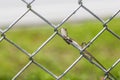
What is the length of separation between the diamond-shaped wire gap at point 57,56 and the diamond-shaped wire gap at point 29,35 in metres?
Answer: 0.16

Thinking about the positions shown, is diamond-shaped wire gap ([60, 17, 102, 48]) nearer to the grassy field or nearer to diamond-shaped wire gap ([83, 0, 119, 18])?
the grassy field

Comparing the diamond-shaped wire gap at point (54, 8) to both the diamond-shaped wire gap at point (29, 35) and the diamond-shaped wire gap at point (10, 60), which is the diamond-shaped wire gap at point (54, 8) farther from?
the diamond-shaped wire gap at point (10, 60)

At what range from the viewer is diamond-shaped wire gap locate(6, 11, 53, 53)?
21.1 ft

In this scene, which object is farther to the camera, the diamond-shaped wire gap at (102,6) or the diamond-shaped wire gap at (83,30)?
the diamond-shaped wire gap at (102,6)

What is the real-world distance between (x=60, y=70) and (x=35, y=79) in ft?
7.17

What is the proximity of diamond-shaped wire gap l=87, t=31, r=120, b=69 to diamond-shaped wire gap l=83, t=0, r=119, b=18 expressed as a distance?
2032 millimetres

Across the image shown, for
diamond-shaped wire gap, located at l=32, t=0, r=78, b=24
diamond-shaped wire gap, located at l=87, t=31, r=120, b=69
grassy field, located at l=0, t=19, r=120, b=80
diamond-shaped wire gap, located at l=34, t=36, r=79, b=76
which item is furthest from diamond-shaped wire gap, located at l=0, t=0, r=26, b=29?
diamond-shaped wire gap, located at l=87, t=31, r=120, b=69

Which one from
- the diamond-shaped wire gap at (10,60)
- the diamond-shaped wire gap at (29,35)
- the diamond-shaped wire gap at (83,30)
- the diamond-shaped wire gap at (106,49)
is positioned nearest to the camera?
the diamond-shaped wire gap at (10,60)

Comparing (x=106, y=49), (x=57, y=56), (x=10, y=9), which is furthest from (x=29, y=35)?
(x=10, y=9)

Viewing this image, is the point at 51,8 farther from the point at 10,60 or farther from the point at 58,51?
the point at 10,60

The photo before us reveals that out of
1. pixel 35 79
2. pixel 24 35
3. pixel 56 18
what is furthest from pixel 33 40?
pixel 35 79

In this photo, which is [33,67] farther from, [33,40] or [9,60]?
[33,40]

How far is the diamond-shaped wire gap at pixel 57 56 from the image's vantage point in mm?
5466

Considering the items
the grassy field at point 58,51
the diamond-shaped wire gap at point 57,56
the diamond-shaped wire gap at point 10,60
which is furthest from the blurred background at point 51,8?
the diamond-shaped wire gap at point 10,60
